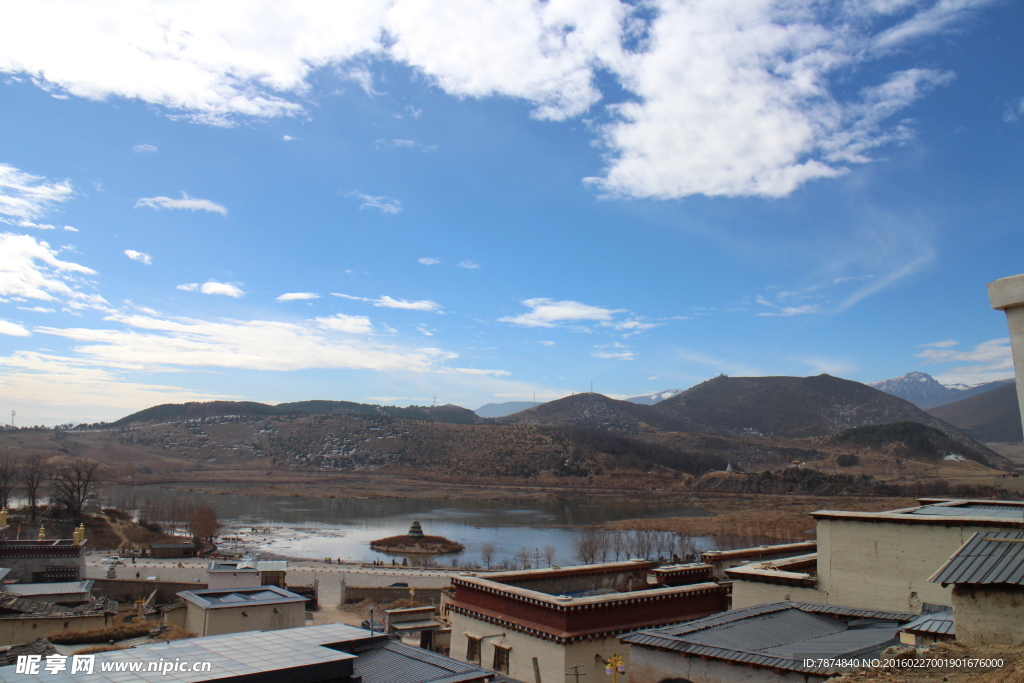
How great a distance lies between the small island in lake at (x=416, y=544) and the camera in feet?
201

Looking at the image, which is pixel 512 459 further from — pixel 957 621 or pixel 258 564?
pixel 957 621

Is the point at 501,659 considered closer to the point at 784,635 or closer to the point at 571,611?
the point at 571,611

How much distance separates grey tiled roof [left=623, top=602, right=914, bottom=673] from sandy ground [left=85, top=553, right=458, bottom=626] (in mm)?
27072

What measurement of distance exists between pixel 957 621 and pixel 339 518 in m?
86.8

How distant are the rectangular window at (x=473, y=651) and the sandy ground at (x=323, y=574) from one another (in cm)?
1975

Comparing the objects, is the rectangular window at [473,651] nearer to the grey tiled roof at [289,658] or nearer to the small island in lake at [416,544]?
the grey tiled roof at [289,658]

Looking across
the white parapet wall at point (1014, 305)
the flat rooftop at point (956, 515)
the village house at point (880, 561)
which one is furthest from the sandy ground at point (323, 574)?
the white parapet wall at point (1014, 305)

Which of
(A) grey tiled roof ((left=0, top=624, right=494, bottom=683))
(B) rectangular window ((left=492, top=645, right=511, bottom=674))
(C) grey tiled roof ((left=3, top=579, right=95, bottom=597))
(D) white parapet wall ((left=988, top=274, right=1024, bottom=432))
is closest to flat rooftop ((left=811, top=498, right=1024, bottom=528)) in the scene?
(D) white parapet wall ((left=988, top=274, right=1024, bottom=432))

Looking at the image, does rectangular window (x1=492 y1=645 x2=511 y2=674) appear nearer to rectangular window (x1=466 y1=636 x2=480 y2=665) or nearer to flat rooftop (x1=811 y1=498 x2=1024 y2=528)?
rectangular window (x1=466 y1=636 x2=480 y2=665)

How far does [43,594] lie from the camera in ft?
98.5

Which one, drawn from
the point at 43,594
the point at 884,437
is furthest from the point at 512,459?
the point at 43,594

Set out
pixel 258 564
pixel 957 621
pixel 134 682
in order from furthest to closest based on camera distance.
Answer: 1. pixel 258 564
2. pixel 134 682
3. pixel 957 621

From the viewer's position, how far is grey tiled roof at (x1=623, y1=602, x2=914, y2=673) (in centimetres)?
1057

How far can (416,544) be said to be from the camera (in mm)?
63500
